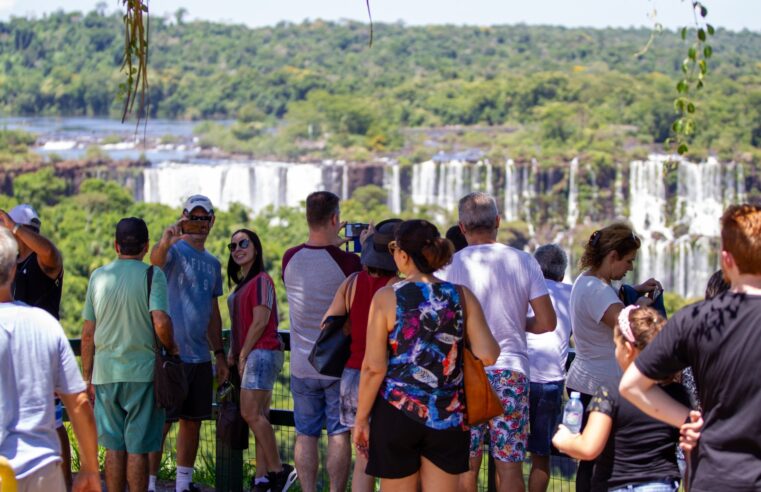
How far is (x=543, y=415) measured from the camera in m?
4.50

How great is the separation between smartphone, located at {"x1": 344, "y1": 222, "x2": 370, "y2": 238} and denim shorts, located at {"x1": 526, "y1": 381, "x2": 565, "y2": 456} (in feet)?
3.13

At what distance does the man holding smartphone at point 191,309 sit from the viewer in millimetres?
4895

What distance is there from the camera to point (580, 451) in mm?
2973

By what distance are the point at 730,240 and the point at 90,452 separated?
68.4 inches

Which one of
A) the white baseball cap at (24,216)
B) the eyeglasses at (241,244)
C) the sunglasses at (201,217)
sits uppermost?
the white baseball cap at (24,216)

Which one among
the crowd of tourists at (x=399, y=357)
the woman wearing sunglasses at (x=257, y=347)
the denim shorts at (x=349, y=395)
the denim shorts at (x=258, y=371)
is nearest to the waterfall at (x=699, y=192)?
the crowd of tourists at (x=399, y=357)

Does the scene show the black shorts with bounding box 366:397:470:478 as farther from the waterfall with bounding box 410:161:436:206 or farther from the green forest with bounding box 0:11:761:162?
the green forest with bounding box 0:11:761:162

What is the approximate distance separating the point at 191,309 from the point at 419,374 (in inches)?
69.6

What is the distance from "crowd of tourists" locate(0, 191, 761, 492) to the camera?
2.74m

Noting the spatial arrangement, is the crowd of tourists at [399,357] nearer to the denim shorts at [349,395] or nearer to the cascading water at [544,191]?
the denim shorts at [349,395]

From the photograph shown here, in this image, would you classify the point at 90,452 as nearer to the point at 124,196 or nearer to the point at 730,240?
the point at 730,240

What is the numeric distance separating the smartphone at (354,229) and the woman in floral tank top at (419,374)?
3.59 feet

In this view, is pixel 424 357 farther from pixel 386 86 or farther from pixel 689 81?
pixel 386 86

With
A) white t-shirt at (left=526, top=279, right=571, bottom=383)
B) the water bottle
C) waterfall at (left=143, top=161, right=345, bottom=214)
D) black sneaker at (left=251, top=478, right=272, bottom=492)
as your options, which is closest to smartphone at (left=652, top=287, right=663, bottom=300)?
white t-shirt at (left=526, top=279, right=571, bottom=383)
